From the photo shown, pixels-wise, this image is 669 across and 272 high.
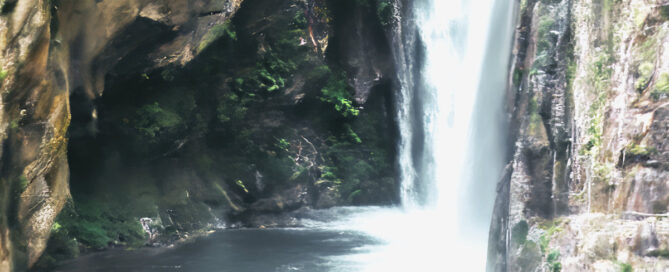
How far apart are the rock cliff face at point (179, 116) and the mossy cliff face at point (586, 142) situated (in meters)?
6.01

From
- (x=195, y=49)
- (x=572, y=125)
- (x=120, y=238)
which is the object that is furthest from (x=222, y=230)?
(x=572, y=125)

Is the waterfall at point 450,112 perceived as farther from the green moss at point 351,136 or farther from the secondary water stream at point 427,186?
the green moss at point 351,136

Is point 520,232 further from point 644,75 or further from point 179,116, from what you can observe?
point 179,116

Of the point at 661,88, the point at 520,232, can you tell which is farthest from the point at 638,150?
the point at 520,232

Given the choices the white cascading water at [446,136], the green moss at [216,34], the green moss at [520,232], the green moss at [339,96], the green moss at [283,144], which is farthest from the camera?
the green moss at [339,96]

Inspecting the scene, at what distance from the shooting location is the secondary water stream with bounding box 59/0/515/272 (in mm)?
10438

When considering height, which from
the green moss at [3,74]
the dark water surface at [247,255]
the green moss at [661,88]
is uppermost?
the green moss at [3,74]

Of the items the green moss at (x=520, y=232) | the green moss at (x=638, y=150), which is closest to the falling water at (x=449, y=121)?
the green moss at (x=520, y=232)

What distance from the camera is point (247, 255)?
1102 centimetres

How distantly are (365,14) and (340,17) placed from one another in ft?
2.64

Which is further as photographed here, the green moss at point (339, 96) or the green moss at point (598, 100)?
the green moss at point (339, 96)

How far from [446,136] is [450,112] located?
723 mm

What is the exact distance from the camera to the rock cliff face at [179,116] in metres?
6.82

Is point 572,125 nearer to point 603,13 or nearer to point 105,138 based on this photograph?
point 603,13
